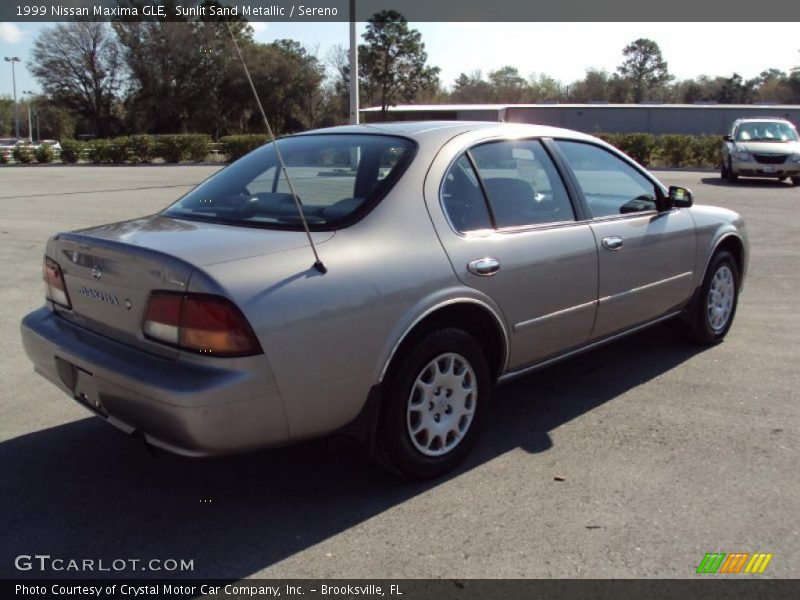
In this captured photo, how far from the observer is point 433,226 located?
11.5 ft

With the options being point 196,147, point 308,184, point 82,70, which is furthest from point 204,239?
point 82,70

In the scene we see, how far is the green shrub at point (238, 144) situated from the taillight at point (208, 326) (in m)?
29.7

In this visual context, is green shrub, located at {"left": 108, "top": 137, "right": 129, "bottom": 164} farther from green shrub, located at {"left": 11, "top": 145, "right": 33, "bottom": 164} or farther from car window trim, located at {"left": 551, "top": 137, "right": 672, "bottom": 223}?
car window trim, located at {"left": 551, "top": 137, "right": 672, "bottom": 223}

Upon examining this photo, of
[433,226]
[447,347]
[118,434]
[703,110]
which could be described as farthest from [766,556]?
[703,110]

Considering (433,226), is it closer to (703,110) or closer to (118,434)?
(118,434)

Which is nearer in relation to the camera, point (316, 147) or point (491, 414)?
point (316, 147)

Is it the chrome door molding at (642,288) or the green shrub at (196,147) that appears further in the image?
Answer: the green shrub at (196,147)

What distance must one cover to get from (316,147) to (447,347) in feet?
4.67

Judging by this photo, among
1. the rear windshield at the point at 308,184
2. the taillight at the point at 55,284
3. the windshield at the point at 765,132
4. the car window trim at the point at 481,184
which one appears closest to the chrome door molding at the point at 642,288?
the car window trim at the point at 481,184

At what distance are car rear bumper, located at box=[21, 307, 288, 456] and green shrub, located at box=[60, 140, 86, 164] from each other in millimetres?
34199

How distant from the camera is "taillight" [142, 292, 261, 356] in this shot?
280 centimetres

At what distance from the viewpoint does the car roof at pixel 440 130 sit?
12.7 feet

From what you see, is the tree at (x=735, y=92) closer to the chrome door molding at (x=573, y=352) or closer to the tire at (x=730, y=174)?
the tire at (x=730, y=174)

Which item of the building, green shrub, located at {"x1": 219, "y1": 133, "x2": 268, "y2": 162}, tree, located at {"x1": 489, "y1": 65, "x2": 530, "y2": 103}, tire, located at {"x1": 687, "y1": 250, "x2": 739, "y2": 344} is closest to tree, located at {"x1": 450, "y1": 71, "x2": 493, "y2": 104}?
tree, located at {"x1": 489, "y1": 65, "x2": 530, "y2": 103}
